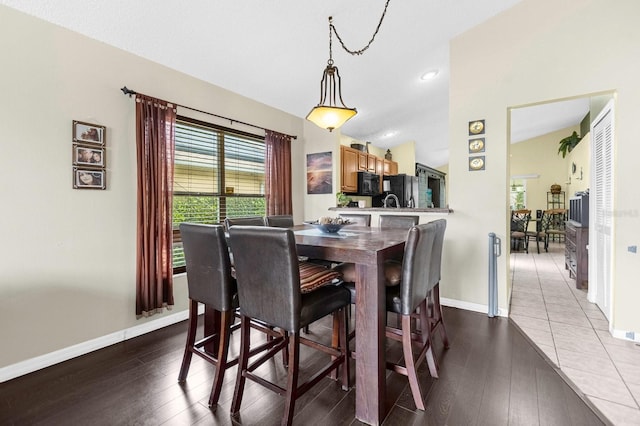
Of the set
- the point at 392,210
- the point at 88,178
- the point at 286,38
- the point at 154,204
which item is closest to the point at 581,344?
the point at 392,210

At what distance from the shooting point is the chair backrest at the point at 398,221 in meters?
2.93

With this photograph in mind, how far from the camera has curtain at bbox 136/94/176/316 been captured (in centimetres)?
265

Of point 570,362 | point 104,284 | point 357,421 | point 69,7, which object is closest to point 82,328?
point 104,284

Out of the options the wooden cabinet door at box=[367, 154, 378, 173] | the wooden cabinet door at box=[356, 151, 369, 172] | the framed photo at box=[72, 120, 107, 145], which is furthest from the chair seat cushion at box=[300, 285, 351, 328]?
the wooden cabinet door at box=[367, 154, 378, 173]

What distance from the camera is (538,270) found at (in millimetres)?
4906

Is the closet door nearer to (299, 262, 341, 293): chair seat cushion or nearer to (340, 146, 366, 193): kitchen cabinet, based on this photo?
(299, 262, 341, 293): chair seat cushion

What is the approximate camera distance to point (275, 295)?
1.52 metres

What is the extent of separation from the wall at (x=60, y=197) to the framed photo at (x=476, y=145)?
3241mm

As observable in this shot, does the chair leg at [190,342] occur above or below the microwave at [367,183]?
below

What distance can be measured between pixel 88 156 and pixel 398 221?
2.79 metres

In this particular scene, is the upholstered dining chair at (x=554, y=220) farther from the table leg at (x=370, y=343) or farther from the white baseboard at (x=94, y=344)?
the table leg at (x=370, y=343)

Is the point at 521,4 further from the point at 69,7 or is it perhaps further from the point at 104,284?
the point at 104,284

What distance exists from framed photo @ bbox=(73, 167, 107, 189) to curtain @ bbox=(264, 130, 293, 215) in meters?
1.87

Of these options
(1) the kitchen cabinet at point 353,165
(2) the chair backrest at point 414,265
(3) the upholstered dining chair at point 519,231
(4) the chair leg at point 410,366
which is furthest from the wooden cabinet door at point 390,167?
(4) the chair leg at point 410,366
